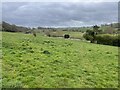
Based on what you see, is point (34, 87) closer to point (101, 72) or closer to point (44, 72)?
point (44, 72)

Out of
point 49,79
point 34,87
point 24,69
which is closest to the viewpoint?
point 34,87

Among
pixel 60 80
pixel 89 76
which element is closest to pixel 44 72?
pixel 60 80

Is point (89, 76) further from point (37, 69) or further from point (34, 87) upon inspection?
point (34, 87)

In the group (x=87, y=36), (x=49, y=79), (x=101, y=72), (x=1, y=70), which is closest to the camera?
(x=49, y=79)

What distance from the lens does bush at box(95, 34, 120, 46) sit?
45866mm

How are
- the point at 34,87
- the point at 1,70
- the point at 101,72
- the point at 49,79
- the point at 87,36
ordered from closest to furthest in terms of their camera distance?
1. the point at 34,87
2. the point at 49,79
3. the point at 1,70
4. the point at 101,72
5. the point at 87,36

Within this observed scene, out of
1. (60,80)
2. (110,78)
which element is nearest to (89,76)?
(110,78)

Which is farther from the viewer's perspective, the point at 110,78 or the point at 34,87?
the point at 110,78

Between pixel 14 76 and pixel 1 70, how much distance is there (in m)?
0.94

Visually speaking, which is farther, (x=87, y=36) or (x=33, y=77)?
(x=87, y=36)

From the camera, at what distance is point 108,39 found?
47625 millimetres

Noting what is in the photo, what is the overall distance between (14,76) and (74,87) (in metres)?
2.55

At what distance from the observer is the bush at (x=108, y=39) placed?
4587 centimetres

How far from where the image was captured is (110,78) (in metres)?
12.4
